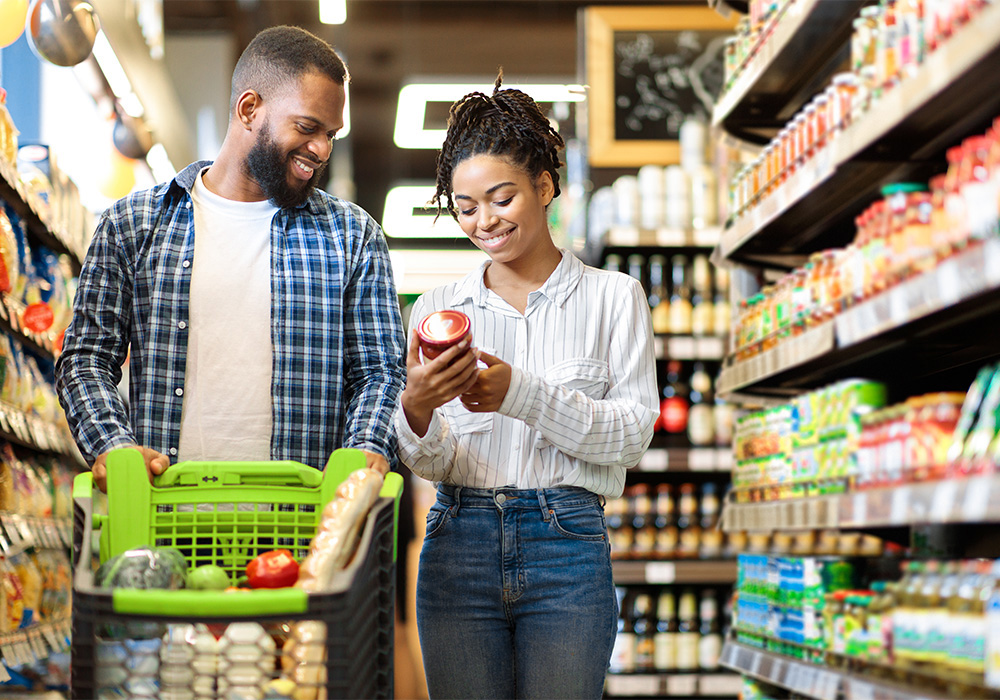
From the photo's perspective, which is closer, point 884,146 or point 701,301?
point 884,146

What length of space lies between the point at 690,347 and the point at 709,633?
1394 mm

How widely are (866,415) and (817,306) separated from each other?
0.45 metres

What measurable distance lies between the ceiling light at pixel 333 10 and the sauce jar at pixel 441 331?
197 inches

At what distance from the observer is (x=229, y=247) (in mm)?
2230

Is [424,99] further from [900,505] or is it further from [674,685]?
[900,505]

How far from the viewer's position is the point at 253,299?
219cm

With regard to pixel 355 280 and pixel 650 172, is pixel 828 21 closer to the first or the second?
pixel 355 280

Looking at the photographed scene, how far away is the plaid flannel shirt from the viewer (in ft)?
6.91

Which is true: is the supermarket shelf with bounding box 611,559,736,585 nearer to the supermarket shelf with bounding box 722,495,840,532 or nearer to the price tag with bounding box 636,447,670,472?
the price tag with bounding box 636,447,670,472

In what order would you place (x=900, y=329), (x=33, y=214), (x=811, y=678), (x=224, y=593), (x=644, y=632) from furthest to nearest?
(x=644, y=632), (x=33, y=214), (x=811, y=678), (x=900, y=329), (x=224, y=593)

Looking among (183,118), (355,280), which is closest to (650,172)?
(355,280)

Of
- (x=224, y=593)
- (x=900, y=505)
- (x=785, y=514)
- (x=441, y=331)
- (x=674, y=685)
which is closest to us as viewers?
(x=224, y=593)

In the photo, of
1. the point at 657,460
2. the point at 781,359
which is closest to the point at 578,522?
the point at 781,359

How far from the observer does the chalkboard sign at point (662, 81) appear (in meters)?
6.03
